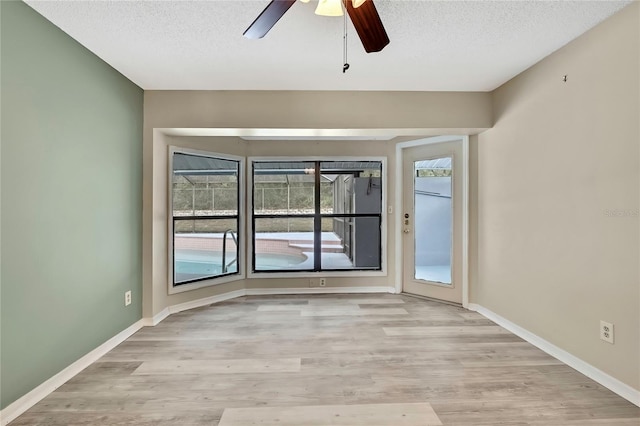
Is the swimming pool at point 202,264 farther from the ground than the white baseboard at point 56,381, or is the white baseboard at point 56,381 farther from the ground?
the swimming pool at point 202,264

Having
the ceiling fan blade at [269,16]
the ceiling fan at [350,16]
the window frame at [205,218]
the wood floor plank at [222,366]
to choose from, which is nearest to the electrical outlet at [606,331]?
the wood floor plank at [222,366]

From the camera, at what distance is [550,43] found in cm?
210

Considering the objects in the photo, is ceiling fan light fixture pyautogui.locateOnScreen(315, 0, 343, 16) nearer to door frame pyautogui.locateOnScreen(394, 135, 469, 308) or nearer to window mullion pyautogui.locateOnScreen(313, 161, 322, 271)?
door frame pyautogui.locateOnScreen(394, 135, 469, 308)

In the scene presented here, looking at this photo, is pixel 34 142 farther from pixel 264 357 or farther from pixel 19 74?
pixel 264 357

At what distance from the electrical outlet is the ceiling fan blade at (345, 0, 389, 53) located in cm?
236

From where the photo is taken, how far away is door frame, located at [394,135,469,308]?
10.8 feet

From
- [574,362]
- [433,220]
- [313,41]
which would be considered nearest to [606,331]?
[574,362]

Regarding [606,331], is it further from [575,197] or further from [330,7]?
[330,7]

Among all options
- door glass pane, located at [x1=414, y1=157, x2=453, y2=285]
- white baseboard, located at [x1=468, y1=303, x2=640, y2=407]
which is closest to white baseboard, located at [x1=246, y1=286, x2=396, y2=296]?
door glass pane, located at [x1=414, y1=157, x2=453, y2=285]

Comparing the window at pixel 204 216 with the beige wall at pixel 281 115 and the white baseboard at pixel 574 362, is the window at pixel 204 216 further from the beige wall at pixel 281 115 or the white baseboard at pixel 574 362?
the white baseboard at pixel 574 362

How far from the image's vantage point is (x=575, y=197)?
6.79ft

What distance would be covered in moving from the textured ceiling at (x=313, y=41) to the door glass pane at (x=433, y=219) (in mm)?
1154

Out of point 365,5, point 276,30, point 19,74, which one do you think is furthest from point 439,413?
point 19,74

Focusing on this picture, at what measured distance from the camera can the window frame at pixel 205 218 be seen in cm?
315
